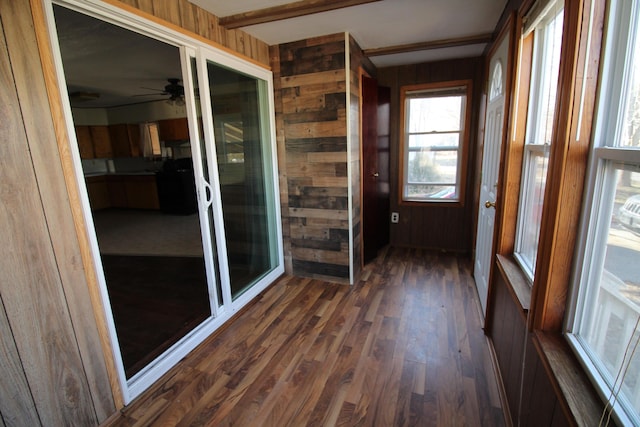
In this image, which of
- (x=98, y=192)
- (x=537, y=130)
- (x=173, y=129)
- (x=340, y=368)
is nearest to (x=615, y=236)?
(x=537, y=130)

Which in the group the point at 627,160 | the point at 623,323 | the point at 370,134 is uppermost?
the point at 370,134

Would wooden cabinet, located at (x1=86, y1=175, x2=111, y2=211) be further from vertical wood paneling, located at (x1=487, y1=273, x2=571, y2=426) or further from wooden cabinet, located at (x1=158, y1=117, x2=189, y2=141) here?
vertical wood paneling, located at (x1=487, y1=273, x2=571, y2=426)

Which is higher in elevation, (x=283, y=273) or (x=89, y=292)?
(x=89, y=292)

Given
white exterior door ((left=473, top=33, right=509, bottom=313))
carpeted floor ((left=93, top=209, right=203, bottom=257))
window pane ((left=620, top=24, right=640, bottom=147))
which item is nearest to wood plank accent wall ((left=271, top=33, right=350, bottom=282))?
white exterior door ((left=473, top=33, right=509, bottom=313))

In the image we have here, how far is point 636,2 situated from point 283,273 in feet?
9.99

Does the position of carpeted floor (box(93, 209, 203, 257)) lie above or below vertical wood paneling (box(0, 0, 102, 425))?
below

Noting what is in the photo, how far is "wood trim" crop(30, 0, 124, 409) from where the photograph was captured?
1.23m

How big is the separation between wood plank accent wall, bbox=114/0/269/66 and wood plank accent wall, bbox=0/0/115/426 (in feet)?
2.02

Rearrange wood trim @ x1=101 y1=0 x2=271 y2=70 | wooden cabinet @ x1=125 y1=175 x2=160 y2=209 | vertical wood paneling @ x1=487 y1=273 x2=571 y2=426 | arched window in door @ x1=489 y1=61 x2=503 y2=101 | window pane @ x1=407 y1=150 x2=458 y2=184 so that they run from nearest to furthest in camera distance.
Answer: vertical wood paneling @ x1=487 y1=273 x2=571 y2=426, wood trim @ x1=101 y1=0 x2=271 y2=70, arched window in door @ x1=489 y1=61 x2=503 y2=101, window pane @ x1=407 y1=150 x2=458 y2=184, wooden cabinet @ x1=125 y1=175 x2=160 y2=209

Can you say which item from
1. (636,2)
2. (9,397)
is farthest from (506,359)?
(9,397)

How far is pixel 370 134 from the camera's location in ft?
10.7

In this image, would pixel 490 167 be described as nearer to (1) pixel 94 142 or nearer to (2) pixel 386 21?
(2) pixel 386 21

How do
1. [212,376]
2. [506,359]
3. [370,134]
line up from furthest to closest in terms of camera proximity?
[370,134] → [212,376] → [506,359]

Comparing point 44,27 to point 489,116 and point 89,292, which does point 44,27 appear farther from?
point 489,116
